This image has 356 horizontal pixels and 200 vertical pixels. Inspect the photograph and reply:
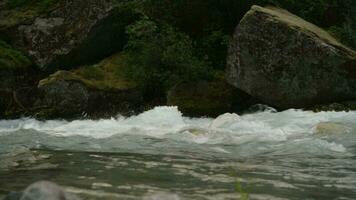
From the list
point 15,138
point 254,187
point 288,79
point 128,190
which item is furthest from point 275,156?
point 288,79

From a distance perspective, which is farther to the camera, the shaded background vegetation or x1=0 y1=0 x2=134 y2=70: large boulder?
x1=0 y1=0 x2=134 y2=70: large boulder

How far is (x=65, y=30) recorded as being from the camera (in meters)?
18.5

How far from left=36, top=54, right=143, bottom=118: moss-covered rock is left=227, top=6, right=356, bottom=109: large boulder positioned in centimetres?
337

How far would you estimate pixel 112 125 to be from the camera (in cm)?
1462

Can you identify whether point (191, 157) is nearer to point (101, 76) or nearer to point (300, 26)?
point (300, 26)

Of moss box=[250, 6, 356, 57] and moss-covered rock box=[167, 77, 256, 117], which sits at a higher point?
moss box=[250, 6, 356, 57]

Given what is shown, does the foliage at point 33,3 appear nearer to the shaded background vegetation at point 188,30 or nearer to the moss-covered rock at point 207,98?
the shaded background vegetation at point 188,30

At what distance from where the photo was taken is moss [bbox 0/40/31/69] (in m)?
17.8

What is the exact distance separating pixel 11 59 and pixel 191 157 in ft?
34.7

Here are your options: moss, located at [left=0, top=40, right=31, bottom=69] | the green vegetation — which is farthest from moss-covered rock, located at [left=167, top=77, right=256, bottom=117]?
moss, located at [left=0, top=40, right=31, bottom=69]

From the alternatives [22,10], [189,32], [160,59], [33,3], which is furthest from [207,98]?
[22,10]

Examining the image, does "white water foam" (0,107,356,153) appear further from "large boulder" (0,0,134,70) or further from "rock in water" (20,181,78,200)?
"rock in water" (20,181,78,200)

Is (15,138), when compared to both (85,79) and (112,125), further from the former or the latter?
(85,79)

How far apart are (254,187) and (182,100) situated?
31.8ft
